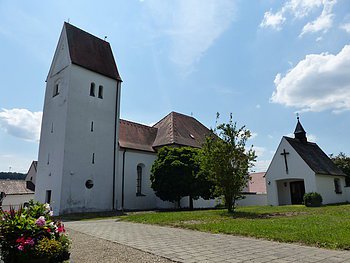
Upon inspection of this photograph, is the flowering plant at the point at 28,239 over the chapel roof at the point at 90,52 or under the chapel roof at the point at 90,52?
under

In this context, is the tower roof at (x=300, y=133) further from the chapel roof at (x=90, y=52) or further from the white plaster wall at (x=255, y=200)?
the chapel roof at (x=90, y=52)

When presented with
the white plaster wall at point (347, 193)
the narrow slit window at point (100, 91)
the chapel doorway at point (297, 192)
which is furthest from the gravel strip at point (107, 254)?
the white plaster wall at point (347, 193)

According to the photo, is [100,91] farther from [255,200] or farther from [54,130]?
[255,200]

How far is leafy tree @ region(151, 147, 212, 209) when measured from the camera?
2391 cm

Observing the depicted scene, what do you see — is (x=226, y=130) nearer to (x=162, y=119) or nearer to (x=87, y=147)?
(x=87, y=147)

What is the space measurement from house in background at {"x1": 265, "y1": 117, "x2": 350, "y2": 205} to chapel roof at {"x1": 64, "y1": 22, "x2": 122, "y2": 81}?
1843cm

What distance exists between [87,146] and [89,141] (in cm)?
52

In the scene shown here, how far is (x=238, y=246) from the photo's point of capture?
6.96 meters

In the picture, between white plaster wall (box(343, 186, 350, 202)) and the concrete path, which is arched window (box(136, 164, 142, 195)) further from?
white plaster wall (box(343, 186, 350, 202))

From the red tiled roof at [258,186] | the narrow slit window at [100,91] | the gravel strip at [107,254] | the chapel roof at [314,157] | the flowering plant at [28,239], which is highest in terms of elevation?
the narrow slit window at [100,91]

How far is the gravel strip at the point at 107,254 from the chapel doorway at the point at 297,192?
25.4 metres

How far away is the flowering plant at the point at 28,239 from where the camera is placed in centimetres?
490

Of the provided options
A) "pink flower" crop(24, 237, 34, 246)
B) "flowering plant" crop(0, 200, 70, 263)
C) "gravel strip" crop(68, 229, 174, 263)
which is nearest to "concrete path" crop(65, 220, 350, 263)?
"gravel strip" crop(68, 229, 174, 263)

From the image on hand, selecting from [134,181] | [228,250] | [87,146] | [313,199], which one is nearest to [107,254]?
[228,250]
